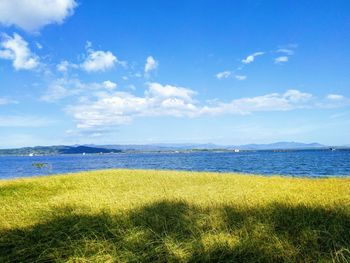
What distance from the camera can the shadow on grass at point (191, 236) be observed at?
798 cm

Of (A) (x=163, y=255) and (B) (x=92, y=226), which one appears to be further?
(B) (x=92, y=226)

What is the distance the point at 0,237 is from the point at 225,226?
6.68 metres

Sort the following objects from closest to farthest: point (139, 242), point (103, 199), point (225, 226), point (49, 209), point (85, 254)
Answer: point (85, 254) < point (139, 242) < point (225, 226) < point (49, 209) < point (103, 199)

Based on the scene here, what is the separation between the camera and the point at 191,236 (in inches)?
358

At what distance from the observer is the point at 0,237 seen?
10188mm

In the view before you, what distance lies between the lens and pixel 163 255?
8133 millimetres

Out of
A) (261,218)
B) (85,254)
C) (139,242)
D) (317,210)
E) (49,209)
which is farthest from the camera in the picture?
(49,209)

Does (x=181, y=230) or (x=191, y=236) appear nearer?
(x=191, y=236)

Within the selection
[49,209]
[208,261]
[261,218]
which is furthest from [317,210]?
[49,209]

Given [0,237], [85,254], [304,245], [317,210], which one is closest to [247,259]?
[304,245]

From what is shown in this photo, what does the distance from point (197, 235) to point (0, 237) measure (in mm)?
5863

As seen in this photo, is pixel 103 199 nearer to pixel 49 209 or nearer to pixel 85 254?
pixel 49 209

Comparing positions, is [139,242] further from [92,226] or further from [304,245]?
[304,245]

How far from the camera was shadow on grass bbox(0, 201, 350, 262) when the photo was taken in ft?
26.2
